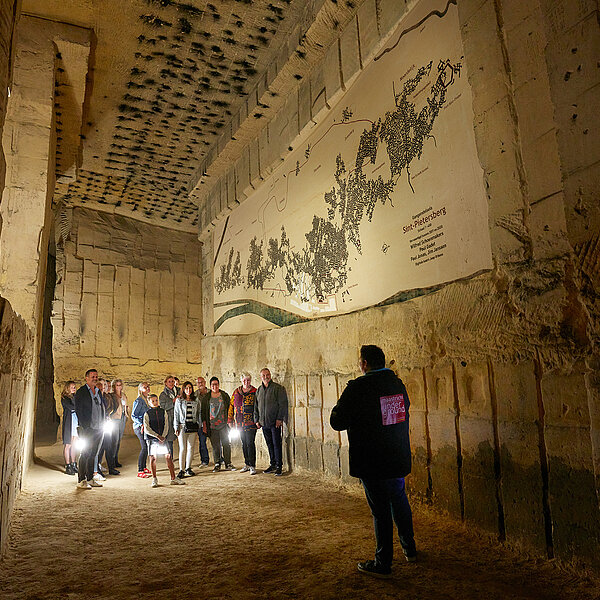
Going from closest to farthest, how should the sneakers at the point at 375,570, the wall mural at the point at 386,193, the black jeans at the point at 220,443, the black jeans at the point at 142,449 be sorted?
1. the sneakers at the point at 375,570
2. the wall mural at the point at 386,193
3. the black jeans at the point at 142,449
4. the black jeans at the point at 220,443

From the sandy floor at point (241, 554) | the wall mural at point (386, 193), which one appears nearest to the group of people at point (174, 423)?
the sandy floor at point (241, 554)

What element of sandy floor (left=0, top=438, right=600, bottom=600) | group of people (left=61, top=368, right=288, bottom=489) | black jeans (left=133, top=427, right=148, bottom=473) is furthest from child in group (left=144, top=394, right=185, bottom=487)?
sandy floor (left=0, top=438, right=600, bottom=600)

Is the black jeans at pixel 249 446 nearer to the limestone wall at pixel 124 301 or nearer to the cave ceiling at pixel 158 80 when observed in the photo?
the cave ceiling at pixel 158 80

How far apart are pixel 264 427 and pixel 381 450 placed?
4043 millimetres

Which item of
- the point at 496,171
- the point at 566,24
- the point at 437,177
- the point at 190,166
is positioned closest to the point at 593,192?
the point at 496,171

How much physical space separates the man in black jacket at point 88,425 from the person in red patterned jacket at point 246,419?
74.9 inches

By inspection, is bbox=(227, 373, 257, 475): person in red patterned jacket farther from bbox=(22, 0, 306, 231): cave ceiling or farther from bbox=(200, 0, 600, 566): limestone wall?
bbox=(22, 0, 306, 231): cave ceiling

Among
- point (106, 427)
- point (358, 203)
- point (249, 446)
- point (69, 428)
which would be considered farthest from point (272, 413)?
point (69, 428)

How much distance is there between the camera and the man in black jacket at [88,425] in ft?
19.2

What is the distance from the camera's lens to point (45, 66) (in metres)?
6.45

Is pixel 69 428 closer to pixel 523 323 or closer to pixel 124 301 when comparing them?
pixel 124 301

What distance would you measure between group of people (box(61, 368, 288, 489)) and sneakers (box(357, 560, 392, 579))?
3649 millimetres

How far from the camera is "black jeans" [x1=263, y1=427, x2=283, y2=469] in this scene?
655 centimetres

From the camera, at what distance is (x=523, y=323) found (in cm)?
320
